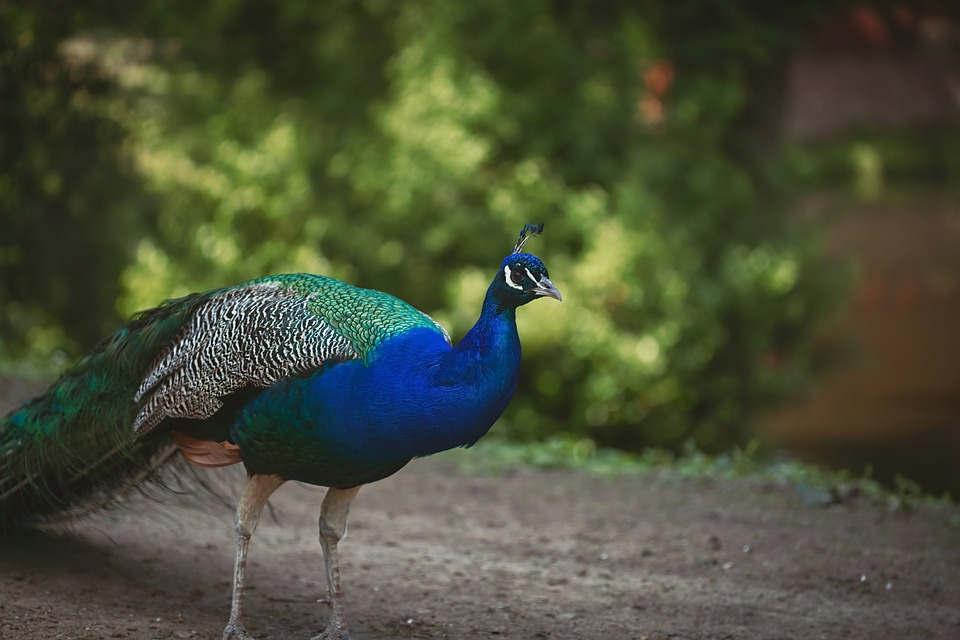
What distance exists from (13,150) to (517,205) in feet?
13.5

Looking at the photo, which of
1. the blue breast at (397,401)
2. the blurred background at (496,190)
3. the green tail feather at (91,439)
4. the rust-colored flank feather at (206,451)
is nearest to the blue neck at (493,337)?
the blue breast at (397,401)

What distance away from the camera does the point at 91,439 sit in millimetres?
4469

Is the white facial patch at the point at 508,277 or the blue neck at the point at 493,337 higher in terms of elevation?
the white facial patch at the point at 508,277

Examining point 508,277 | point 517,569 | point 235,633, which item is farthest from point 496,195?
point 235,633

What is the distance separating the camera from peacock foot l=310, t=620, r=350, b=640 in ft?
13.7

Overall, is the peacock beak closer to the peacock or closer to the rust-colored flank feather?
the peacock

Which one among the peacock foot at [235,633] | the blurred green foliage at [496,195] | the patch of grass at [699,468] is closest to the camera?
the peacock foot at [235,633]

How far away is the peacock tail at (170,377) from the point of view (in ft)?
13.2

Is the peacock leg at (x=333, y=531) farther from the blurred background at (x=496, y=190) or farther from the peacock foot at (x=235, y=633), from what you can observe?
the blurred background at (x=496, y=190)

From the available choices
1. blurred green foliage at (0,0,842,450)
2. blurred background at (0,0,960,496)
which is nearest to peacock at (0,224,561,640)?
blurred background at (0,0,960,496)

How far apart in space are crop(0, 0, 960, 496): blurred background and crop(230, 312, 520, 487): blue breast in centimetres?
526

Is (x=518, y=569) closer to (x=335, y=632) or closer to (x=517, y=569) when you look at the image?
(x=517, y=569)

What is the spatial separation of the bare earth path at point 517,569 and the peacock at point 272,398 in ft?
1.03

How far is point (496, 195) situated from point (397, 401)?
629 cm
